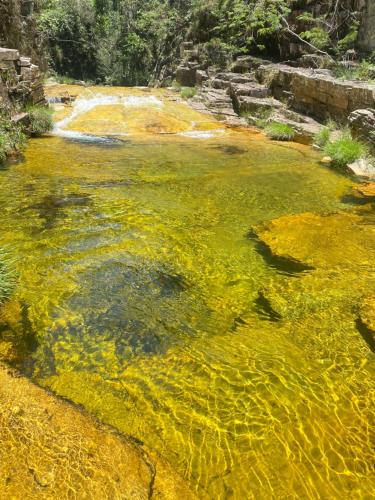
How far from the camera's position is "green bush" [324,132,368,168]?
913cm

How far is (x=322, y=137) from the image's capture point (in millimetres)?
10836

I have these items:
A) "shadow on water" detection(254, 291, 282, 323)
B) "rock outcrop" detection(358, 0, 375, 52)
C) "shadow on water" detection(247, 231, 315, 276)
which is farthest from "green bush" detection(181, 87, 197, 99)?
"shadow on water" detection(254, 291, 282, 323)

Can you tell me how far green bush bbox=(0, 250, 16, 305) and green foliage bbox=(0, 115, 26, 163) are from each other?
518 centimetres

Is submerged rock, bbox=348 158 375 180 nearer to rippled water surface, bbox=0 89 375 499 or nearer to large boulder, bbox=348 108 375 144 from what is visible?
large boulder, bbox=348 108 375 144

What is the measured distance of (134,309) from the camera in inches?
147

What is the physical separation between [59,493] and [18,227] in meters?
3.96

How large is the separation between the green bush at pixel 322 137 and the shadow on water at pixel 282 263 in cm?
702

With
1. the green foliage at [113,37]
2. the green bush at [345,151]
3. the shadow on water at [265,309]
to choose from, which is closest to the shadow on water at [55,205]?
the shadow on water at [265,309]

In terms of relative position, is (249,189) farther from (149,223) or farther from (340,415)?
(340,415)

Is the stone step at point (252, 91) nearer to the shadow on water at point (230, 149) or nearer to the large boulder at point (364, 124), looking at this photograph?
the shadow on water at point (230, 149)

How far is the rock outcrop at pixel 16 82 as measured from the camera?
10.2 meters

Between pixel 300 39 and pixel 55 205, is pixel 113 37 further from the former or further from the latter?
pixel 55 205

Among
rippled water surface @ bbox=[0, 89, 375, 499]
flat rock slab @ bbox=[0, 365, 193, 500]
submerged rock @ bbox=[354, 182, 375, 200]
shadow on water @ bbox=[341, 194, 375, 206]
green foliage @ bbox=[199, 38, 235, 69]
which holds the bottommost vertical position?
submerged rock @ bbox=[354, 182, 375, 200]

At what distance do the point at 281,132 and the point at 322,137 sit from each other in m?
1.65
